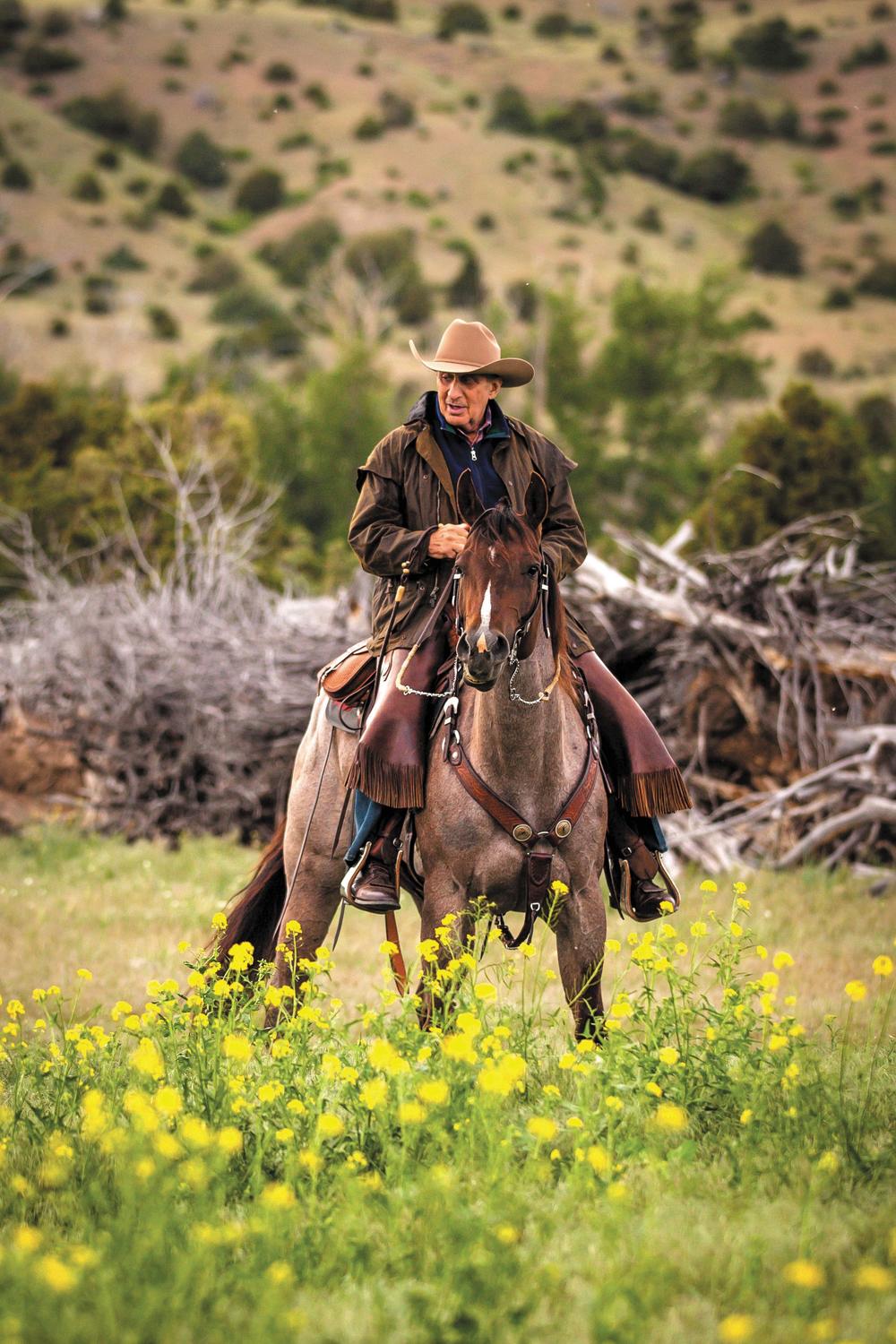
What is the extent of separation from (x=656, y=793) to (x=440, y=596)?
1.27 m

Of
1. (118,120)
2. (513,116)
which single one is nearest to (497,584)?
(118,120)

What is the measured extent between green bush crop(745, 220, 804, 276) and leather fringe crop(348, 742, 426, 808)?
84.3 metres

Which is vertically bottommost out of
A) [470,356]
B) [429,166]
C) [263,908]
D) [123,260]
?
[263,908]

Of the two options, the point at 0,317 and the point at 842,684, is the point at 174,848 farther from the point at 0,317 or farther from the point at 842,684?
the point at 0,317

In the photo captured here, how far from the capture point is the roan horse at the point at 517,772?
16.0ft

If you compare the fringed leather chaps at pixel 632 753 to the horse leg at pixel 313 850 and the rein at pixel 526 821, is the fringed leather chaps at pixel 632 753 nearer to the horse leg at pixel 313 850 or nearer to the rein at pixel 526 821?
the rein at pixel 526 821

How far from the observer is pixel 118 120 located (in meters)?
99.2

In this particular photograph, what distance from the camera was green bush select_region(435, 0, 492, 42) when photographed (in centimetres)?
13975

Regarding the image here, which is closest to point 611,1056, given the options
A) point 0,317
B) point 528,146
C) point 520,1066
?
point 520,1066

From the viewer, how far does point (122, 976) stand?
837 cm

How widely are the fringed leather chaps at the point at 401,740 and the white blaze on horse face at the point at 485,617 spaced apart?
1.01 meters

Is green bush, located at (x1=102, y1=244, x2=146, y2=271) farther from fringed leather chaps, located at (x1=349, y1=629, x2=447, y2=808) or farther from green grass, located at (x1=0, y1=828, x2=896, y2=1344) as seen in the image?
green grass, located at (x1=0, y1=828, x2=896, y2=1344)

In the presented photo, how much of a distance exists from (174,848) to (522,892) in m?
8.93

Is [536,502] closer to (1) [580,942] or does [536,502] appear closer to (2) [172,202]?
(1) [580,942]
